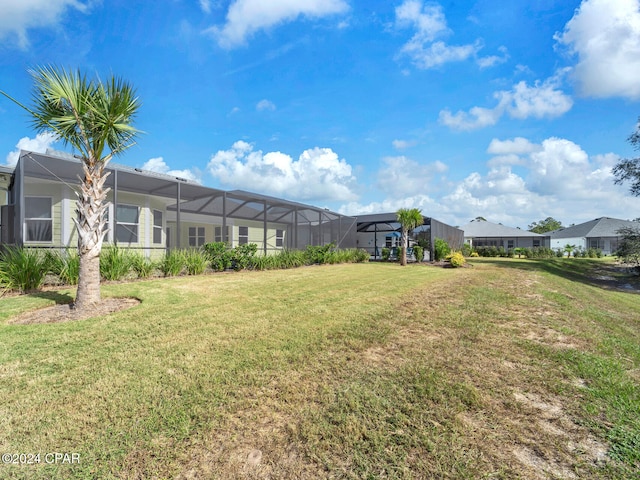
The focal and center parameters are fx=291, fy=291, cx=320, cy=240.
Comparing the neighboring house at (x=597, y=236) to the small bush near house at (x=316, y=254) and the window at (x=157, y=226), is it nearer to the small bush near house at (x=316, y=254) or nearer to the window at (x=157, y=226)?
the small bush near house at (x=316, y=254)

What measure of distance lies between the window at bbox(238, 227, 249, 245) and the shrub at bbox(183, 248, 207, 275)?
26.5 ft

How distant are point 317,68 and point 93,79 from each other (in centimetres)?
871

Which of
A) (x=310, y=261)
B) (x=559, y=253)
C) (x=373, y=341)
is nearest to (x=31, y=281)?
(x=373, y=341)

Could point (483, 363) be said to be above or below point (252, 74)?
below

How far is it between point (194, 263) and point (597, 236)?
159 ft

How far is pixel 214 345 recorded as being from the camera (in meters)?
3.68

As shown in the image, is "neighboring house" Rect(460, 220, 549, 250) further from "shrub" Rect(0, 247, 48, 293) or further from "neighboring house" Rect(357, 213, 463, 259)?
"shrub" Rect(0, 247, 48, 293)

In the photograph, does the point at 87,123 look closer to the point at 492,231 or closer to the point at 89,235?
the point at 89,235

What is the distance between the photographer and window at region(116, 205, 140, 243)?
1201cm

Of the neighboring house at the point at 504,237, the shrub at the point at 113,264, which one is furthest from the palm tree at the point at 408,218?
the neighboring house at the point at 504,237

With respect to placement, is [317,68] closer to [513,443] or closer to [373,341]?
[373,341]

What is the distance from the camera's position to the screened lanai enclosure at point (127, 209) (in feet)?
28.7

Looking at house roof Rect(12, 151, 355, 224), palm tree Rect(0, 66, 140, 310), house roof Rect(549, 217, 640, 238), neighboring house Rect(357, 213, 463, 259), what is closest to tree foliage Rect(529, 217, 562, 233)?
house roof Rect(549, 217, 640, 238)

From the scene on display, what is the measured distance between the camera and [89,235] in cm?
534
